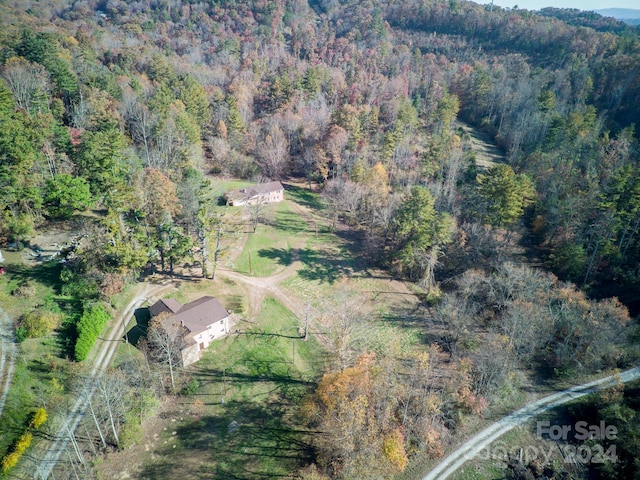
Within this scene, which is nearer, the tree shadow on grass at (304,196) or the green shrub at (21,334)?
the green shrub at (21,334)

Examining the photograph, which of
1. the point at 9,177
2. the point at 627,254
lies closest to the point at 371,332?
the point at 627,254

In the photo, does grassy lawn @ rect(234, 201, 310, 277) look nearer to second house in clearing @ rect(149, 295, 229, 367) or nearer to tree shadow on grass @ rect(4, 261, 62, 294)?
second house in clearing @ rect(149, 295, 229, 367)

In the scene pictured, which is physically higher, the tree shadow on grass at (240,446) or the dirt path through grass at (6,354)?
the dirt path through grass at (6,354)

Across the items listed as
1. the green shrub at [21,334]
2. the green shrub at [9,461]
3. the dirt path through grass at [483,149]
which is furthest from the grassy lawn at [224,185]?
the dirt path through grass at [483,149]

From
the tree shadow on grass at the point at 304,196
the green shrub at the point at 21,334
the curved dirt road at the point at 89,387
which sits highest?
the tree shadow on grass at the point at 304,196

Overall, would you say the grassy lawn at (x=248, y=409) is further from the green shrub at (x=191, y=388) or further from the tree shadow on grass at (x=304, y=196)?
the tree shadow on grass at (x=304, y=196)

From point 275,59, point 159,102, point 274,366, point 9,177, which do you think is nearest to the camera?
point 274,366

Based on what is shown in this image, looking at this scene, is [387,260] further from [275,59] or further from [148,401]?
[275,59]
